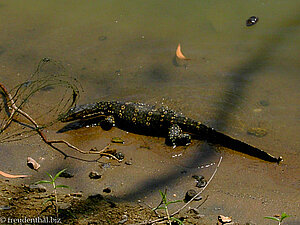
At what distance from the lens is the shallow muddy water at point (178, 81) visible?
5926 millimetres

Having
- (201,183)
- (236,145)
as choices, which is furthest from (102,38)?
(201,183)

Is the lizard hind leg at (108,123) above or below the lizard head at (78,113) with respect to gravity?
below

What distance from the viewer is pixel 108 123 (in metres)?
7.29

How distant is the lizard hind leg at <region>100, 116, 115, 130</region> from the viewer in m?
7.29

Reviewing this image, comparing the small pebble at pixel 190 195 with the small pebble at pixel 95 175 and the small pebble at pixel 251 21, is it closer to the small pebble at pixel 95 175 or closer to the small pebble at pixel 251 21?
the small pebble at pixel 95 175

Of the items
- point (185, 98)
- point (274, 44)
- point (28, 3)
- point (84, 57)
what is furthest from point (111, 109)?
point (28, 3)

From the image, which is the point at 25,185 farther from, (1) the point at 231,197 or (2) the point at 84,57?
(2) the point at 84,57

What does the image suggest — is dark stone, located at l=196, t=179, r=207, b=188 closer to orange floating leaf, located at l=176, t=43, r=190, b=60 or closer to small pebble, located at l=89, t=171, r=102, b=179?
small pebble, located at l=89, t=171, r=102, b=179

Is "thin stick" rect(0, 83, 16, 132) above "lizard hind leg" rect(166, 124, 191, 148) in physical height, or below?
above

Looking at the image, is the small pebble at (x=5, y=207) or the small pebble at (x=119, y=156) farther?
the small pebble at (x=119, y=156)

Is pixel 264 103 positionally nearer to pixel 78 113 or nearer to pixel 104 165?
pixel 104 165

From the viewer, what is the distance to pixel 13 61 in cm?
888

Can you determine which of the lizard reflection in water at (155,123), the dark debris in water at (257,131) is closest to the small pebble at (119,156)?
the lizard reflection in water at (155,123)

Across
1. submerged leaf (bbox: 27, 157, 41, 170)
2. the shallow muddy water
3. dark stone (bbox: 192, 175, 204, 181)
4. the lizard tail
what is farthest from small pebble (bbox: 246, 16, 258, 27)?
submerged leaf (bbox: 27, 157, 41, 170)
